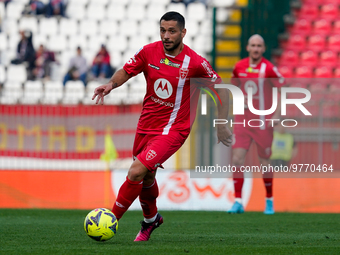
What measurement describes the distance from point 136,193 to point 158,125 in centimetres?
69

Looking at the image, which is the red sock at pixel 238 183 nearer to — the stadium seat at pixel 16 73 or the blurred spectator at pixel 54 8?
the stadium seat at pixel 16 73

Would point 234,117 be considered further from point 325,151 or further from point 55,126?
point 55,126

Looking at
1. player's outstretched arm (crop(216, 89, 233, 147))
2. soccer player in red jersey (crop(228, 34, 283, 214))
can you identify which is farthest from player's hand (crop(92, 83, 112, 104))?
soccer player in red jersey (crop(228, 34, 283, 214))

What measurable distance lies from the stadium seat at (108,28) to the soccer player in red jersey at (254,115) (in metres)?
8.44

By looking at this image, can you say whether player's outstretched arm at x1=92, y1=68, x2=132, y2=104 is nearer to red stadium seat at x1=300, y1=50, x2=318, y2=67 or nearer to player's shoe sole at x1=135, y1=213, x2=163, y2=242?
player's shoe sole at x1=135, y1=213, x2=163, y2=242

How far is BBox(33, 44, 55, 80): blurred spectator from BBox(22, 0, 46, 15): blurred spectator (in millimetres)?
1680

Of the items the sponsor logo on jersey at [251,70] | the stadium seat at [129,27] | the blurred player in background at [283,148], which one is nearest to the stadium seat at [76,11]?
the stadium seat at [129,27]

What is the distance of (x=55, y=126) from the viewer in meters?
12.2

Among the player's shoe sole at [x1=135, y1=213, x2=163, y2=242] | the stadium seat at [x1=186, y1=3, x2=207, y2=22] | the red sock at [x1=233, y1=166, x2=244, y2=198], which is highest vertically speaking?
the stadium seat at [x1=186, y1=3, x2=207, y2=22]

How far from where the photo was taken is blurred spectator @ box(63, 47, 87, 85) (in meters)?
15.0

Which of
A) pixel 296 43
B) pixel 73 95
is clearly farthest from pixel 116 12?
pixel 73 95

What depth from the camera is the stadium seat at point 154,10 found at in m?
17.4

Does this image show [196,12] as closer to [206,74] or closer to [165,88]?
[206,74]

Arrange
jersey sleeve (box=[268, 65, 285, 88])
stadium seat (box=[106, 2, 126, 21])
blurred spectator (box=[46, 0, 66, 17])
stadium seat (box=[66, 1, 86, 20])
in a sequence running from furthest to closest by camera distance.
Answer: stadium seat (box=[106, 2, 126, 21]) < stadium seat (box=[66, 1, 86, 20]) < blurred spectator (box=[46, 0, 66, 17]) < jersey sleeve (box=[268, 65, 285, 88])
